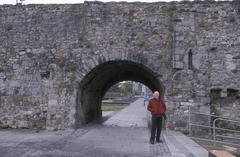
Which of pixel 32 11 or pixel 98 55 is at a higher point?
pixel 32 11

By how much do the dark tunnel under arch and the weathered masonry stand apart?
16cm

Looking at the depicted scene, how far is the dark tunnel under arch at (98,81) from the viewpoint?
13055 mm

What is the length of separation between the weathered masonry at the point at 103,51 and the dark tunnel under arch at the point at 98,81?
0.52 ft

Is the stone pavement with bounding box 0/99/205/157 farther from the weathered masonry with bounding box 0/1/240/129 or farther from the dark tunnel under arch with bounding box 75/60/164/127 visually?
the dark tunnel under arch with bounding box 75/60/164/127

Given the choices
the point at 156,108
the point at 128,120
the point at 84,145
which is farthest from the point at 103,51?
the point at 128,120

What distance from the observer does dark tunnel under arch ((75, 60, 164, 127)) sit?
42.8ft

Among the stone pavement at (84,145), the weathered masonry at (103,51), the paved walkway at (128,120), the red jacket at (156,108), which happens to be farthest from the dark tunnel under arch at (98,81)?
Answer: the red jacket at (156,108)

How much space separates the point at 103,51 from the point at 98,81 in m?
3.26

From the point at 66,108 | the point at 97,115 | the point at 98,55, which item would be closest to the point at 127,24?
the point at 98,55

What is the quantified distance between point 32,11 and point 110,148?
23.1 feet

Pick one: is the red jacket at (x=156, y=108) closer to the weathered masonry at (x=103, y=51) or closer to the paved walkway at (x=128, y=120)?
the weathered masonry at (x=103, y=51)

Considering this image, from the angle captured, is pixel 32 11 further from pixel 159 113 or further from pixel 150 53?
pixel 159 113

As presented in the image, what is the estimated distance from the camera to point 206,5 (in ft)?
41.3

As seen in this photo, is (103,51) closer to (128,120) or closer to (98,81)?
(98,81)
